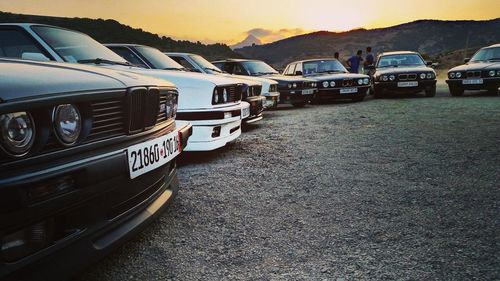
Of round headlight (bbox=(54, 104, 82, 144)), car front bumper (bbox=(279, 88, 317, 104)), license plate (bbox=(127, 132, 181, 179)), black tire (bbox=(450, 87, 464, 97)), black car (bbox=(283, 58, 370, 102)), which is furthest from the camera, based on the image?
black tire (bbox=(450, 87, 464, 97))

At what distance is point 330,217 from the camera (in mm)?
2709

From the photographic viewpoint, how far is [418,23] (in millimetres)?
120938

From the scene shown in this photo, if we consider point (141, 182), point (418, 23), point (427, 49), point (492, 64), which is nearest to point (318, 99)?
point (492, 64)

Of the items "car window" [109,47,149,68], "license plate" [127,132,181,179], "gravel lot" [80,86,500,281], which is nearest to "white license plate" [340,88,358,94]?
"gravel lot" [80,86,500,281]

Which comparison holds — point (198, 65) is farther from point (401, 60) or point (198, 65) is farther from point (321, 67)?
point (401, 60)

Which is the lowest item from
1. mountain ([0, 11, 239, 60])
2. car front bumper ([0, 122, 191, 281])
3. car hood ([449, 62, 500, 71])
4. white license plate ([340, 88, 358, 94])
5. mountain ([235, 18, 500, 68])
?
car front bumper ([0, 122, 191, 281])

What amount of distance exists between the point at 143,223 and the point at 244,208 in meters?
1.08

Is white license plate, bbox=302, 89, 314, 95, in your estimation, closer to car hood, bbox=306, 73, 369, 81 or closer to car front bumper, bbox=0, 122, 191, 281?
car hood, bbox=306, 73, 369, 81

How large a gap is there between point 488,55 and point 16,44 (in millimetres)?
12643

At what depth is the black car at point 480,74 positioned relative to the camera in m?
10.9

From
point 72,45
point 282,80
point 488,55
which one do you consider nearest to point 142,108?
point 72,45

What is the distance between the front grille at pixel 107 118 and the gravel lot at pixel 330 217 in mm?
741

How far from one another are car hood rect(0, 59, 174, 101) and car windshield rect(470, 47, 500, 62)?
41.3 ft

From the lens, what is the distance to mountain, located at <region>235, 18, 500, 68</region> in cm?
10394
